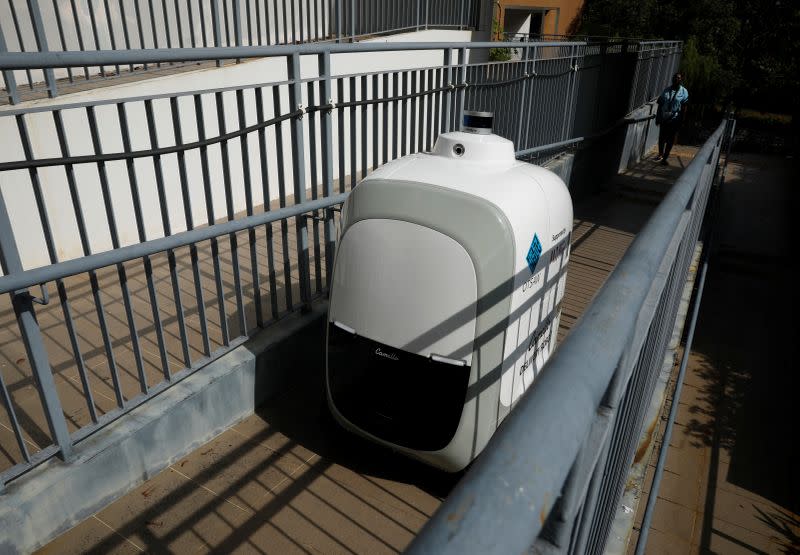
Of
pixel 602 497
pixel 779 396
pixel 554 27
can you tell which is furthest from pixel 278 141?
pixel 554 27

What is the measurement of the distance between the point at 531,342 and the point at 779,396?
15.4ft

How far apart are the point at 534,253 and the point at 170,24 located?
6.08 metres

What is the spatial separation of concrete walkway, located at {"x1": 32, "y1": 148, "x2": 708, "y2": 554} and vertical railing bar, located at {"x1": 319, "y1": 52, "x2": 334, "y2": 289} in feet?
3.50

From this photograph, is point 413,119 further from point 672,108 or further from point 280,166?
point 672,108

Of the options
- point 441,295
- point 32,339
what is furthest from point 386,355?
point 32,339

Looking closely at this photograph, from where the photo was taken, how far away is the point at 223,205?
6.94 meters

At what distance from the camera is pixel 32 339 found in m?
2.56

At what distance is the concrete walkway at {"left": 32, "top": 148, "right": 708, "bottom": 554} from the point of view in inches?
113

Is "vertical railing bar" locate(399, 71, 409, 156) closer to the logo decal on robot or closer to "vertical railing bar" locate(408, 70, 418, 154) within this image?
"vertical railing bar" locate(408, 70, 418, 154)

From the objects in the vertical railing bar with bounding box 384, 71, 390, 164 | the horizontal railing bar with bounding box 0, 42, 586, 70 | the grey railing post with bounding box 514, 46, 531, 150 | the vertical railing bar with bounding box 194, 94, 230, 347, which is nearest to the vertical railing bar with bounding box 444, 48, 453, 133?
the vertical railing bar with bounding box 384, 71, 390, 164

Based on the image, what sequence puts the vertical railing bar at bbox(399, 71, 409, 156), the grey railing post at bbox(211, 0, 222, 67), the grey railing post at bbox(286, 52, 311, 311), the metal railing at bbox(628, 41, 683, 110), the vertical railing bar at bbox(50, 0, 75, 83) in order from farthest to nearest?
the metal railing at bbox(628, 41, 683, 110), the grey railing post at bbox(211, 0, 222, 67), the vertical railing bar at bbox(50, 0, 75, 83), the vertical railing bar at bbox(399, 71, 409, 156), the grey railing post at bbox(286, 52, 311, 311)

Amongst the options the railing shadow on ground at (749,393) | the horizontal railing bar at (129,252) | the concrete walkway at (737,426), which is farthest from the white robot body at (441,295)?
the railing shadow on ground at (749,393)

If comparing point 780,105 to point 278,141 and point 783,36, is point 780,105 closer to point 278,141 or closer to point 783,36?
point 783,36

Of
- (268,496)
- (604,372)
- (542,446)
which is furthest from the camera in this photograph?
(268,496)
